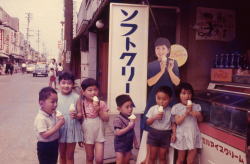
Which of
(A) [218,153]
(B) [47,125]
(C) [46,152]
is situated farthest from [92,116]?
(A) [218,153]

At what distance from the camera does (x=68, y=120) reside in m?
4.17

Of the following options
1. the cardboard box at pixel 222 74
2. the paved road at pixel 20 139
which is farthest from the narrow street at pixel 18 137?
the cardboard box at pixel 222 74

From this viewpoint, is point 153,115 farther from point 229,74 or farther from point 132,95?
point 229,74

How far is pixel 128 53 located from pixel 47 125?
165 cm

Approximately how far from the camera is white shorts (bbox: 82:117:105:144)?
13.7ft

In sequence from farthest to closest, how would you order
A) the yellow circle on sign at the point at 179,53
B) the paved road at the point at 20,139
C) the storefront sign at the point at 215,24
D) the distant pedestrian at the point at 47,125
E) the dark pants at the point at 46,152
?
the paved road at the point at 20,139 → the storefront sign at the point at 215,24 → the yellow circle on sign at the point at 179,53 → the dark pants at the point at 46,152 → the distant pedestrian at the point at 47,125

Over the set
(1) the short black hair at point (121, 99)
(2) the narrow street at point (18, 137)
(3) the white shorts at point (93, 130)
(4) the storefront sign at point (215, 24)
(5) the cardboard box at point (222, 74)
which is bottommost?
(2) the narrow street at point (18, 137)

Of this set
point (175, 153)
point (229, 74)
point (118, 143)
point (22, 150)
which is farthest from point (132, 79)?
point (22, 150)

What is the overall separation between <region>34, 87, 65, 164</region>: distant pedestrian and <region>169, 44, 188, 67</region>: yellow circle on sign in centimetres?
212

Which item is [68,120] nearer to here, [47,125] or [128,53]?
[47,125]

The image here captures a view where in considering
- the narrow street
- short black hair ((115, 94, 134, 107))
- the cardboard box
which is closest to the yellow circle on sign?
the cardboard box

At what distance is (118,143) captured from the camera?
4230mm

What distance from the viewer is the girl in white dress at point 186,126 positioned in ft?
13.9

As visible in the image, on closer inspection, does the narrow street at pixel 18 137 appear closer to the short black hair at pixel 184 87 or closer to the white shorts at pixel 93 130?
the white shorts at pixel 93 130
